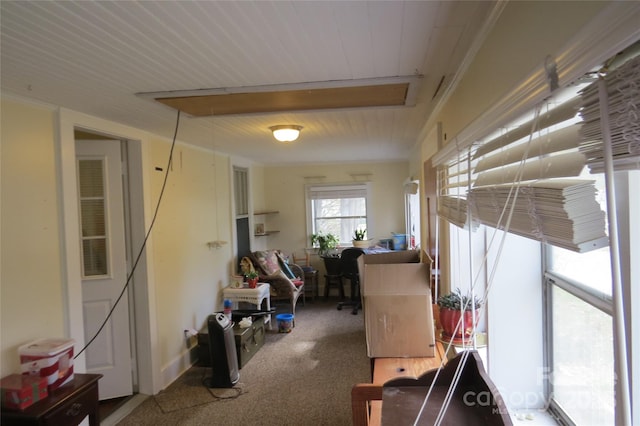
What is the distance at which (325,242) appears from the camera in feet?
20.5

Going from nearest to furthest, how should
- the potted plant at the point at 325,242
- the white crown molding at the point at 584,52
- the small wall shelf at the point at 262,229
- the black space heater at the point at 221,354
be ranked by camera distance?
the white crown molding at the point at 584,52 → the black space heater at the point at 221,354 → the small wall shelf at the point at 262,229 → the potted plant at the point at 325,242

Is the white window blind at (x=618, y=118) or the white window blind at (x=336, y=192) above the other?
the white window blind at (x=336, y=192)

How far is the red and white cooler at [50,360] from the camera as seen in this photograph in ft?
6.51

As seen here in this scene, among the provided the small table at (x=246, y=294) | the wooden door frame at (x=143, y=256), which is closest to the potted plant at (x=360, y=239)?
the small table at (x=246, y=294)

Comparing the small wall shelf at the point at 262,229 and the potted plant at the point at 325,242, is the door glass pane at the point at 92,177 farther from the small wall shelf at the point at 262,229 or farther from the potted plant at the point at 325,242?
the potted plant at the point at 325,242

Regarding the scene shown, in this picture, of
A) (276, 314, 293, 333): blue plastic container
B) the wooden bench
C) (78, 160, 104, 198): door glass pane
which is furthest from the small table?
the wooden bench

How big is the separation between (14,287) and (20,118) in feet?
3.04

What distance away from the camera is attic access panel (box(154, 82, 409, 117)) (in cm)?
215

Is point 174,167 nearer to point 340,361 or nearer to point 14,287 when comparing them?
point 14,287

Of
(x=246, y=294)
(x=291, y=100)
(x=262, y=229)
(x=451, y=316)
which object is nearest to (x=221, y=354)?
(x=246, y=294)

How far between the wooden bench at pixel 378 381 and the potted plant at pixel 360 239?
4018 mm

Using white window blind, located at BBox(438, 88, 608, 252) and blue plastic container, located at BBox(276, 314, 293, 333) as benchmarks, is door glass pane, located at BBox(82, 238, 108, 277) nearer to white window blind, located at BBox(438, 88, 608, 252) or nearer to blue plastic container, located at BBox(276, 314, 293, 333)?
blue plastic container, located at BBox(276, 314, 293, 333)

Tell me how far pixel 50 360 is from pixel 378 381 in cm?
171

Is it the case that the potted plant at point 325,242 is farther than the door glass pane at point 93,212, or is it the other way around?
the potted plant at point 325,242
